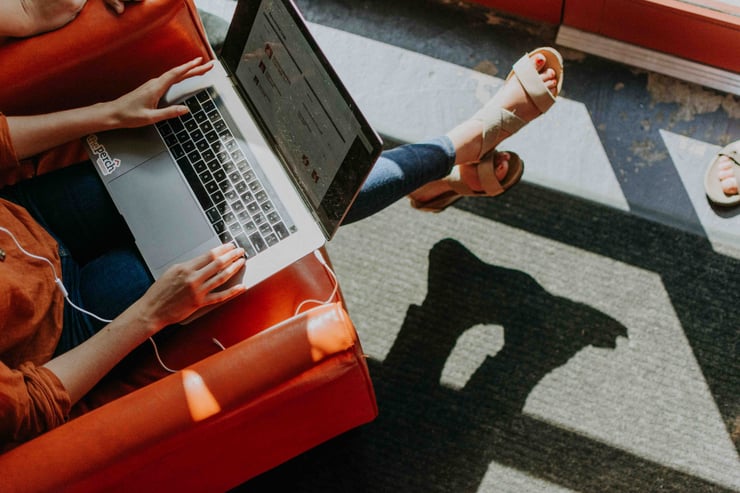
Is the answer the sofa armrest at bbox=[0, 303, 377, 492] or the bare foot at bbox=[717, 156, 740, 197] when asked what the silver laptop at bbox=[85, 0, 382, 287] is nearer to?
the sofa armrest at bbox=[0, 303, 377, 492]

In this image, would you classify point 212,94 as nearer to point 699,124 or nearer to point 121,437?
point 121,437

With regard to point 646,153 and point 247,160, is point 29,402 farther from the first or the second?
point 646,153

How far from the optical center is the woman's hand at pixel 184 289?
1171 mm

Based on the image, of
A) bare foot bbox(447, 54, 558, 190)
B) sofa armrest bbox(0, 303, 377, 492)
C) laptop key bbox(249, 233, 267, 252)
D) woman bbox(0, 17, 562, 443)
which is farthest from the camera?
bare foot bbox(447, 54, 558, 190)

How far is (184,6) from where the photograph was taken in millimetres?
1332

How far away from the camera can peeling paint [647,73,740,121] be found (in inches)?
68.7

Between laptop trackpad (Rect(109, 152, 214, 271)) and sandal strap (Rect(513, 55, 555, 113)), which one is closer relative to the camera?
laptop trackpad (Rect(109, 152, 214, 271))

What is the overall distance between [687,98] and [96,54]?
1.34 m

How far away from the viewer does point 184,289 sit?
1.17m

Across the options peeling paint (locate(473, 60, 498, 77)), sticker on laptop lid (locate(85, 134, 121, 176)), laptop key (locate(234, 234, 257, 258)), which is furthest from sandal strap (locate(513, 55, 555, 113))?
sticker on laptop lid (locate(85, 134, 121, 176))

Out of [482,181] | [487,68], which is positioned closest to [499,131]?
[482,181]

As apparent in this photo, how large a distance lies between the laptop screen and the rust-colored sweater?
43 centimetres

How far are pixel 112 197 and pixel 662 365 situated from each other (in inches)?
47.1

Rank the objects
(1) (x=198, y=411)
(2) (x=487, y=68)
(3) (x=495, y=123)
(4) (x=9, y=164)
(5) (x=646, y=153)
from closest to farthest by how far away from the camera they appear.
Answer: (1) (x=198, y=411) < (4) (x=9, y=164) < (3) (x=495, y=123) < (5) (x=646, y=153) < (2) (x=487, y=68)
